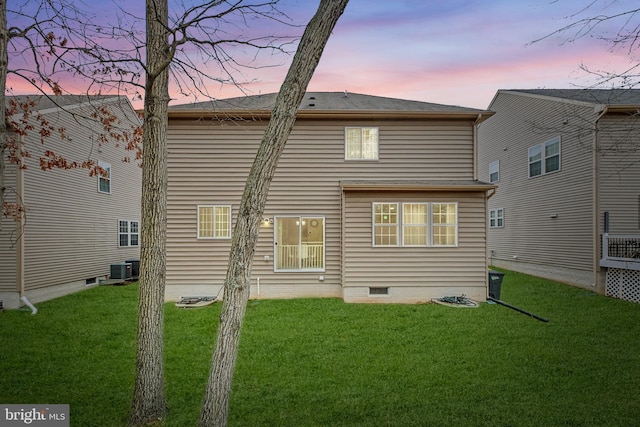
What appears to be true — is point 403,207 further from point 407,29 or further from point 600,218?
point 600,218

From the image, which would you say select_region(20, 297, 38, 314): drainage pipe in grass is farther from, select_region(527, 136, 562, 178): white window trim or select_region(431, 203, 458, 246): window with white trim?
select_region(527, 136, 562, 178): white window trim

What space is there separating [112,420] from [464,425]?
3651 millimetres

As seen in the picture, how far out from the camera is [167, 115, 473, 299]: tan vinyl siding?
10602 millimetres

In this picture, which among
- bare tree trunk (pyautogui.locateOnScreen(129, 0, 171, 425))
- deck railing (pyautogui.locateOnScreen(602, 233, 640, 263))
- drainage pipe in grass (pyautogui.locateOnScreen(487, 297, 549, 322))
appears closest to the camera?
bare tree trunk (pyautogui.locateOnScreen(129, 0, 171, 425))

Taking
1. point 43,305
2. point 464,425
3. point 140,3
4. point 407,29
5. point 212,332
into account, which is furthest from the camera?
point 43,305

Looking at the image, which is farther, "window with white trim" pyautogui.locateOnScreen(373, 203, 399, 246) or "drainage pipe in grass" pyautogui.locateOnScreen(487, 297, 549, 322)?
"window with white trim" pyautogui.locateOnScreen(373, 203, 399, 246)

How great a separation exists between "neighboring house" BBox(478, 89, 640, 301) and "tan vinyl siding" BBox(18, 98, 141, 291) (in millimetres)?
13559

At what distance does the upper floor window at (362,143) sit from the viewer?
35.8ft

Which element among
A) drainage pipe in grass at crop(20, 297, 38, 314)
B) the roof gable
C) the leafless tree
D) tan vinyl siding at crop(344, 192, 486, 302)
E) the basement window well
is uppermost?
the roof gable

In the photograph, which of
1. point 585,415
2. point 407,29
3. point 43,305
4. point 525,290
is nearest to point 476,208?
point 525,290

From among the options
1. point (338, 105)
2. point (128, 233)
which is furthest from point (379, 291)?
point (128, 233)

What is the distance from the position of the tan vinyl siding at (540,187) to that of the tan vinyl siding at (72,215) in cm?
1361

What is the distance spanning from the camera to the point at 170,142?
35.1ft

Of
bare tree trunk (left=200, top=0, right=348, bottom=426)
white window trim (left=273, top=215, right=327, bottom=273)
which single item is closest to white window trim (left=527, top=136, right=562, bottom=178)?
white window trim (left=273, top=215, right=327, bottom=273)
